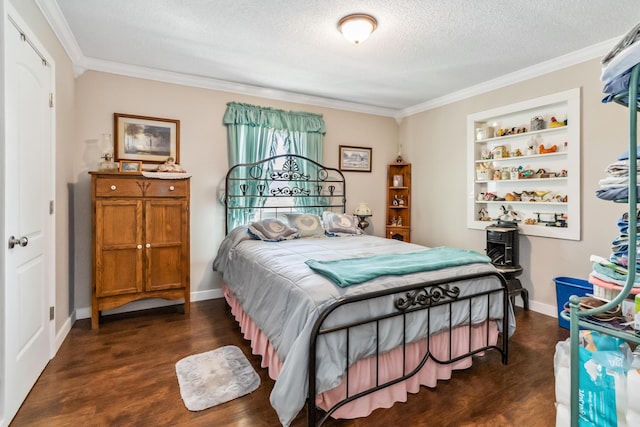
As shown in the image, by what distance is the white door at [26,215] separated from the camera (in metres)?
1.79

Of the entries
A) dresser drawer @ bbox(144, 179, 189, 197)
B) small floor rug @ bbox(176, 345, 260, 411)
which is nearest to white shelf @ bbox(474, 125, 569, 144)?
dresser drawer @ bbox(144, 179, 189, 197)

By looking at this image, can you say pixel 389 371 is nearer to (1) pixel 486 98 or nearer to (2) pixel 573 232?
(2) pixel 573 232

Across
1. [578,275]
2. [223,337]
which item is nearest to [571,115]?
[578,275]

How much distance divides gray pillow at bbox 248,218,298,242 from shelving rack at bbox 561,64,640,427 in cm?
276

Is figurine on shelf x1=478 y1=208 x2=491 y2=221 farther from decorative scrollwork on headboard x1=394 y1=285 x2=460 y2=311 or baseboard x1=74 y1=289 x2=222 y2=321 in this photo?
baseboard x1=74 y1=289 x2=222 y2=321

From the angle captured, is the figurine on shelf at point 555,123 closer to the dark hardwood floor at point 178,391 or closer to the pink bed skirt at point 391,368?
the dark hardwood floor at point 178,391

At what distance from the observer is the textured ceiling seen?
7.96 feet

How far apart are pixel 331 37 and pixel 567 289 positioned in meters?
3.15

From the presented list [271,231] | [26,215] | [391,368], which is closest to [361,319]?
[391,368]

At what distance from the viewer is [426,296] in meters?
2.01

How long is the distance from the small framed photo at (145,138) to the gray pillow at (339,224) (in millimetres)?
1890

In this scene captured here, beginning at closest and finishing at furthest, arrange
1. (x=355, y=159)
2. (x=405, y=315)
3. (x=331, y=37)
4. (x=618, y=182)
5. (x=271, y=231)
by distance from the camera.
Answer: (x=618, y=182), (x=405, y=315), (x=331, y=37), (x=271, y=231), (x=355, y=159)

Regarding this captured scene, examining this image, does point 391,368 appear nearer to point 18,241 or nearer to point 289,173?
point 18,241

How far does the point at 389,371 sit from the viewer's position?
1982 millimetres
